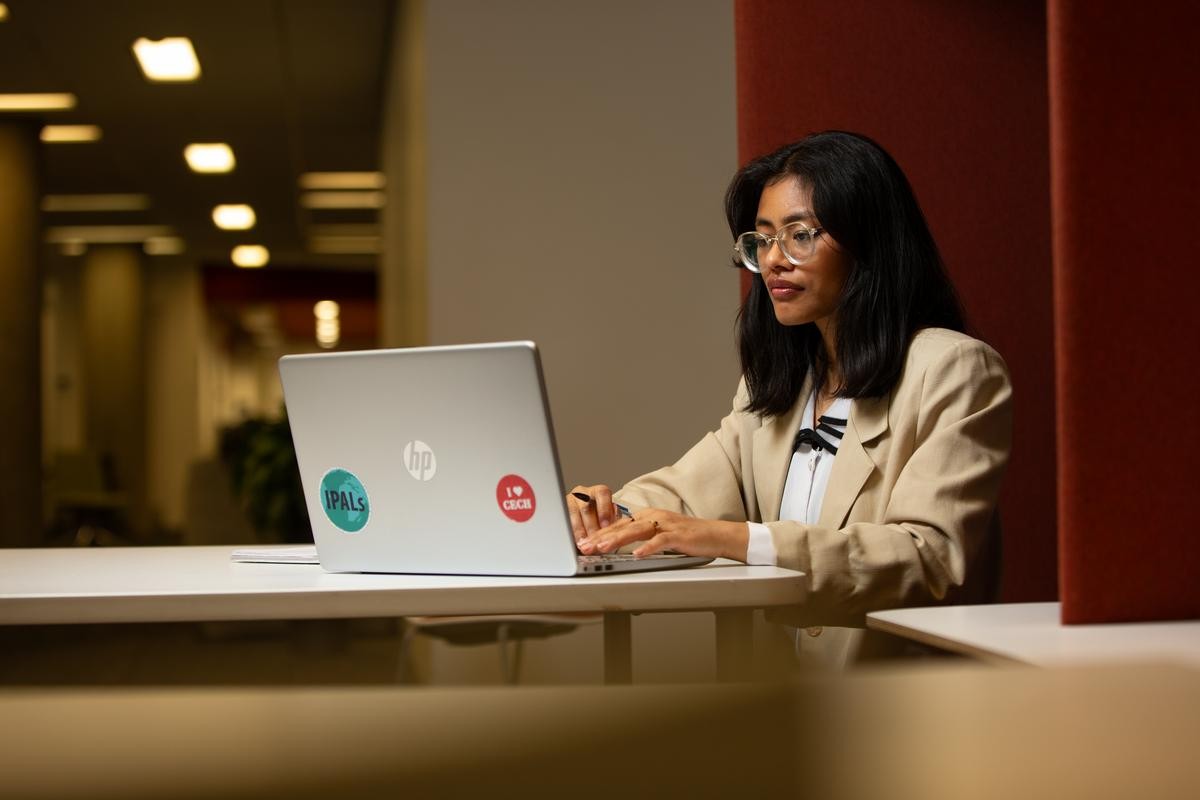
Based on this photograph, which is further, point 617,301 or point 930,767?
point 617,301

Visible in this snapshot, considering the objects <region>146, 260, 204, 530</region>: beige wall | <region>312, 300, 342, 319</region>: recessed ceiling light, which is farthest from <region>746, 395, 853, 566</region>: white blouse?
<region>312, 300, 342, 319</region>: recessed ceiling light

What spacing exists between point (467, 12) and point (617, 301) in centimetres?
104

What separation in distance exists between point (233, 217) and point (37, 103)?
4212 millimetres

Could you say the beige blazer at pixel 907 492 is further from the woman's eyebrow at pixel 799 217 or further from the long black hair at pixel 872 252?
the woman's eyebrow at pixel 799 217

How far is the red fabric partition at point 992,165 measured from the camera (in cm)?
262

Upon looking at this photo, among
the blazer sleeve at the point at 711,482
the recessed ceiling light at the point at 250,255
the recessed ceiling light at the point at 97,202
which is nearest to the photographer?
the blazer sleeve at the point at 711,482

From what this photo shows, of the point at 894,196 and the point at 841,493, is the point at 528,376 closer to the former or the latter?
the point at 841,493

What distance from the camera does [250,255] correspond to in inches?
579

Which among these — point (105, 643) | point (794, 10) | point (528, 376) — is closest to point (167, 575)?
point (528, 376)

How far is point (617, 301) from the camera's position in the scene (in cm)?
402

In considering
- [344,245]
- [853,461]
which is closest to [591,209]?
[853,461]

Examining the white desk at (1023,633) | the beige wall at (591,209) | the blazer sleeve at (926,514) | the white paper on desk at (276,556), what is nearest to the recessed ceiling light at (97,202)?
the beige wall at (591,209)

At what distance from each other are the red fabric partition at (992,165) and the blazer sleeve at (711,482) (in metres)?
0.59

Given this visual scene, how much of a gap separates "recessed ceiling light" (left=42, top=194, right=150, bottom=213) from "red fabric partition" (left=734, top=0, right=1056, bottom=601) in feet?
31.3
